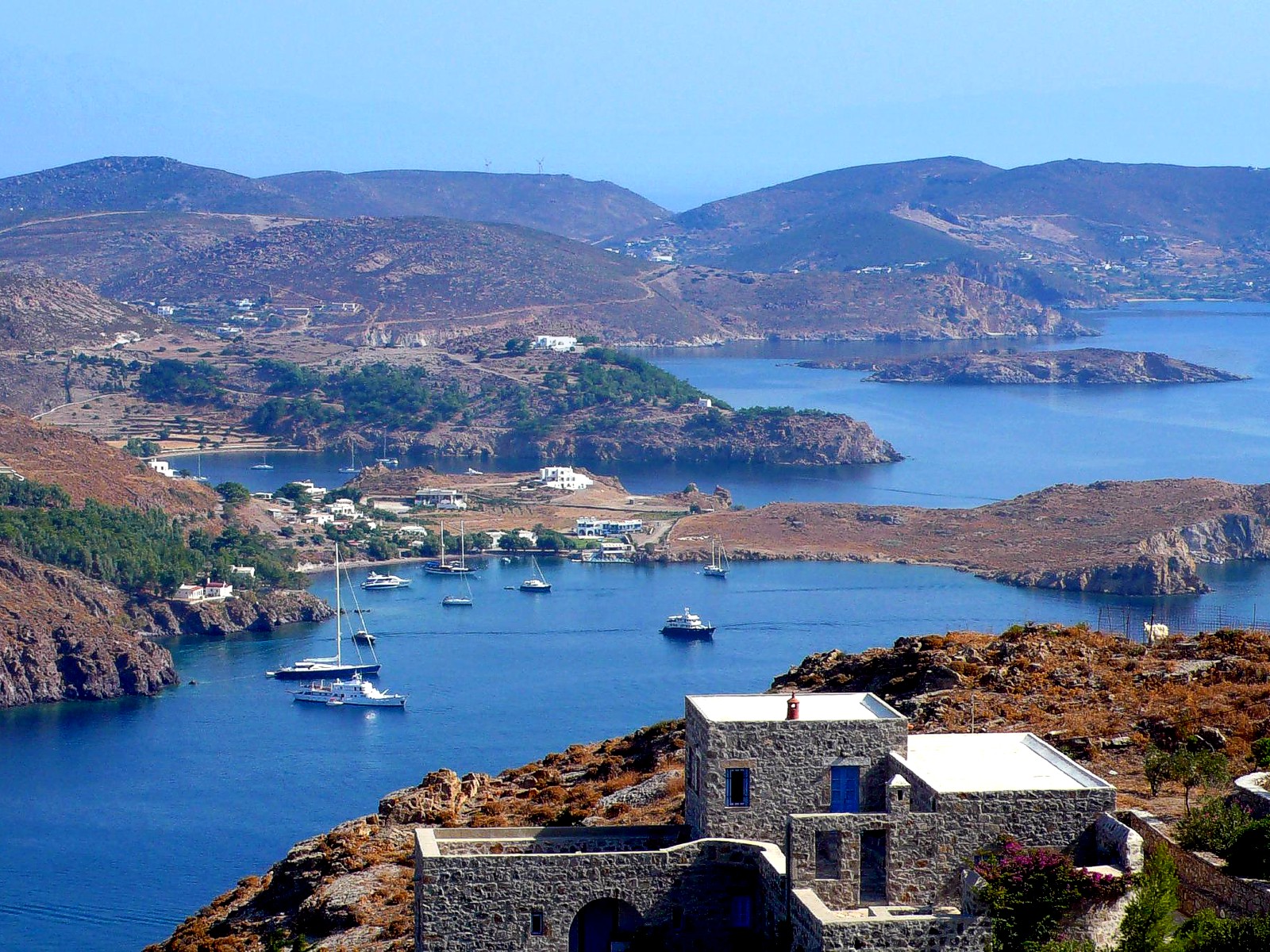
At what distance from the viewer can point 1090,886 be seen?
1374 centimetres

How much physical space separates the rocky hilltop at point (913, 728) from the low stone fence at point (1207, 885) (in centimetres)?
176

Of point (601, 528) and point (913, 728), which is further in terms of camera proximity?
point (601, 528)

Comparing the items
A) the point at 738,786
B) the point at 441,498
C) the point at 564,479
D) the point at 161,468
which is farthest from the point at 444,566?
the point at 738,786

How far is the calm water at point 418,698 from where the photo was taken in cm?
3875

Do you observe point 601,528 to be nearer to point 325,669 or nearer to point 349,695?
point 325,669

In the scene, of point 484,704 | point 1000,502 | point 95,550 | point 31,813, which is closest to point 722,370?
point 1000,502

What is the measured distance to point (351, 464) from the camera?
10644 cm

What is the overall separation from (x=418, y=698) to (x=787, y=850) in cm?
4051

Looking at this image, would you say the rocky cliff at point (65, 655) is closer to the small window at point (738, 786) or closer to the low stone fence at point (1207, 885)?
the small window at point (738, 786)

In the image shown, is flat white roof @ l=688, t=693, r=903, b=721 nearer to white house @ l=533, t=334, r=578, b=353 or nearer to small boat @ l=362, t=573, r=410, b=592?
small boat @ l=362, t=573, r=410, b=592

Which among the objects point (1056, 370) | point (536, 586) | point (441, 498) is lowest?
point (536, 586)

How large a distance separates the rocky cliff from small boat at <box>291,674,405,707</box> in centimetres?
430

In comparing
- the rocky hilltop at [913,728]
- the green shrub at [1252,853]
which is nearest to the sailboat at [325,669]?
the rocky hilltop at [913,728]

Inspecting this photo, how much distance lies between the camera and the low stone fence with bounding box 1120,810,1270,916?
44.6ft
